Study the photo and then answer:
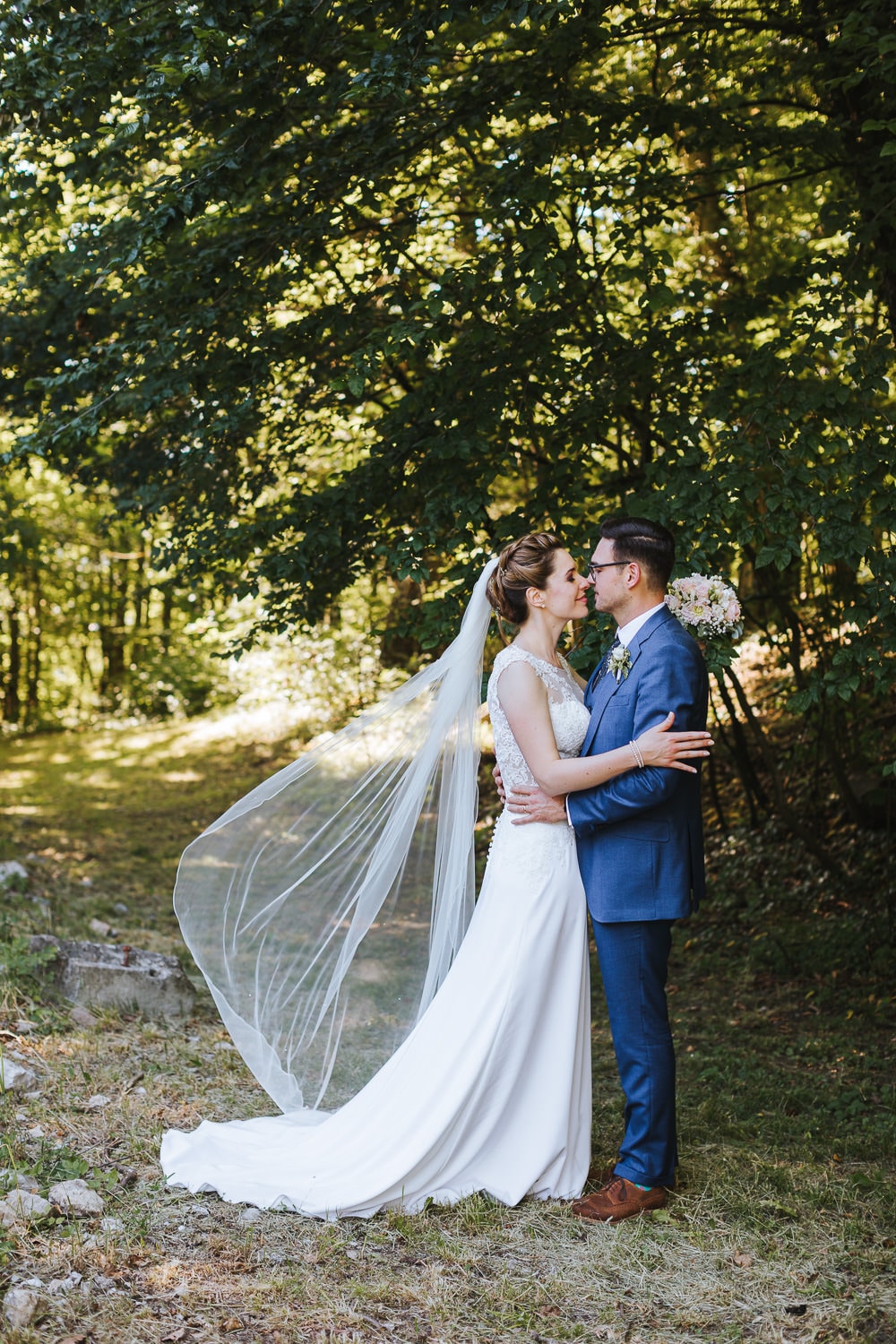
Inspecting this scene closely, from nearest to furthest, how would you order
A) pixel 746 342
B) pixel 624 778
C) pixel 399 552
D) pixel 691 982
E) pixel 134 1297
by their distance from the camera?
pixel 134 1297 → pixel 624 778 → pixel 399 552 → pixel 746 342 → pixel 691 982

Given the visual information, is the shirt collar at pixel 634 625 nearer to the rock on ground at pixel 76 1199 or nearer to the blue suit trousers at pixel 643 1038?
the blue suit trousers at pixel 643 1038

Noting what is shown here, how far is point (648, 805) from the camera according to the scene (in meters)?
3.68

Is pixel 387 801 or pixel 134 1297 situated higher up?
pixel 387 801

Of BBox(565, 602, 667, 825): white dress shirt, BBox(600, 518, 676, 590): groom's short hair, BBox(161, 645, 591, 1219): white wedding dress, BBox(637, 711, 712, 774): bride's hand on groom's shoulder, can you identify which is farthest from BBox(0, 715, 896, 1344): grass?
BBox(600, 518, 676, 590): groom's short hair

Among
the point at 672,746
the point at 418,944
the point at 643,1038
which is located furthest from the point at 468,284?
the point at 643,1038

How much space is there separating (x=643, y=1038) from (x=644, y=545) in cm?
170

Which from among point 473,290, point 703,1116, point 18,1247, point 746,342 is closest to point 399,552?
point 473,290

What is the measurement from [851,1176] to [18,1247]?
303 centimetres

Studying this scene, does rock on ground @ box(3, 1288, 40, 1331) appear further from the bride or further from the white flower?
the white flower

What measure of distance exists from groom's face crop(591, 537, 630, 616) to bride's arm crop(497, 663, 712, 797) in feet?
1.22

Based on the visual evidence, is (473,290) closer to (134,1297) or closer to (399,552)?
(399,552)

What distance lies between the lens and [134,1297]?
3.27m

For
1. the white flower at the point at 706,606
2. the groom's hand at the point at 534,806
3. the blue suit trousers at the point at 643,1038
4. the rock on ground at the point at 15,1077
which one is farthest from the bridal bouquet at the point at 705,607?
the rock on ground at the point at 15,1077

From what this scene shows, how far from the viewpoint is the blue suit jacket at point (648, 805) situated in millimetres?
3729
